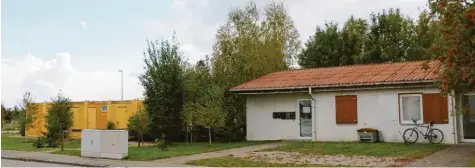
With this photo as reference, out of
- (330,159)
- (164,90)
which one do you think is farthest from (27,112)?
(330,159)

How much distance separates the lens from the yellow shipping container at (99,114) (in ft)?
97.5

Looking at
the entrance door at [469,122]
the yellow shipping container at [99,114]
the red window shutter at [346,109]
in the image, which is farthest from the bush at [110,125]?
the entrance door at [469,122]

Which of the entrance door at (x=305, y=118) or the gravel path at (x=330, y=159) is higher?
the entrance door at (x=305, y=118)

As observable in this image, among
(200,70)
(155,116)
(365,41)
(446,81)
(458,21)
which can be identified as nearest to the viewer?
(458,21)

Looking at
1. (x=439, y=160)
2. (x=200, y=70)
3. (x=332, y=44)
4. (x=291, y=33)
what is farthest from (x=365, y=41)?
(x=439, y=160)

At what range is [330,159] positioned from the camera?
15.1m

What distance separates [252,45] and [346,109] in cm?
1410

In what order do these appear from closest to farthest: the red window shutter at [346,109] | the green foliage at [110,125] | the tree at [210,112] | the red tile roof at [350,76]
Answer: the red tile roof at [350,76] → the red window shutter at [346,109] → the tree at [210,112] → the green foliage at [110,125]

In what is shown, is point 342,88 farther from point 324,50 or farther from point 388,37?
point 388,37

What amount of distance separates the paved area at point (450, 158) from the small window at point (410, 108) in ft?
7.89

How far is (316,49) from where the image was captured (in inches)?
1612

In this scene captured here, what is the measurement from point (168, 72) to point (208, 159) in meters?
8.71

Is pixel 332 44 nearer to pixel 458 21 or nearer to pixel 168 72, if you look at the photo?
pixel 168 72

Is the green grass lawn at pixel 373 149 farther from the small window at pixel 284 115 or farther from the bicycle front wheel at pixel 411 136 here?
the small window at pixel 284 115
